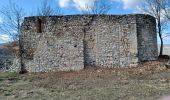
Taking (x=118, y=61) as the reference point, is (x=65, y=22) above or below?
above

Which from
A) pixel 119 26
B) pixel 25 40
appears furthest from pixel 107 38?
pixel 25 40

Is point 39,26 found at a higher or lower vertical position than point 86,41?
higher

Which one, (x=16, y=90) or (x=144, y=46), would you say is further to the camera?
(x=144, y=46)

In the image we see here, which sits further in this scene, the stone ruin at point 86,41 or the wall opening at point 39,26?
the wall opening at point 39,26

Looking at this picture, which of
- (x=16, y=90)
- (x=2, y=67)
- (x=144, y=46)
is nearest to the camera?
(x=16, y=90)

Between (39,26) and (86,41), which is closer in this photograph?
(86,41)

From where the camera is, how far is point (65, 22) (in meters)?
21.6

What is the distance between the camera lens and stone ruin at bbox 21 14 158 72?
68.8 ft

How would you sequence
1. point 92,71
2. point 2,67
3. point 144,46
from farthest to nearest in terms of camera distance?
1. point 2,67
2. point 144,46
3. point 92,71

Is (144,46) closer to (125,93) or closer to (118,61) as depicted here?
(118,61)

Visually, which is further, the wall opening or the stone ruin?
the wall opening

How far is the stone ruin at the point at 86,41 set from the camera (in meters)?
21.0

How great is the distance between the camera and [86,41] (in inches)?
851

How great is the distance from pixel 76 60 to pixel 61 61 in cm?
97
